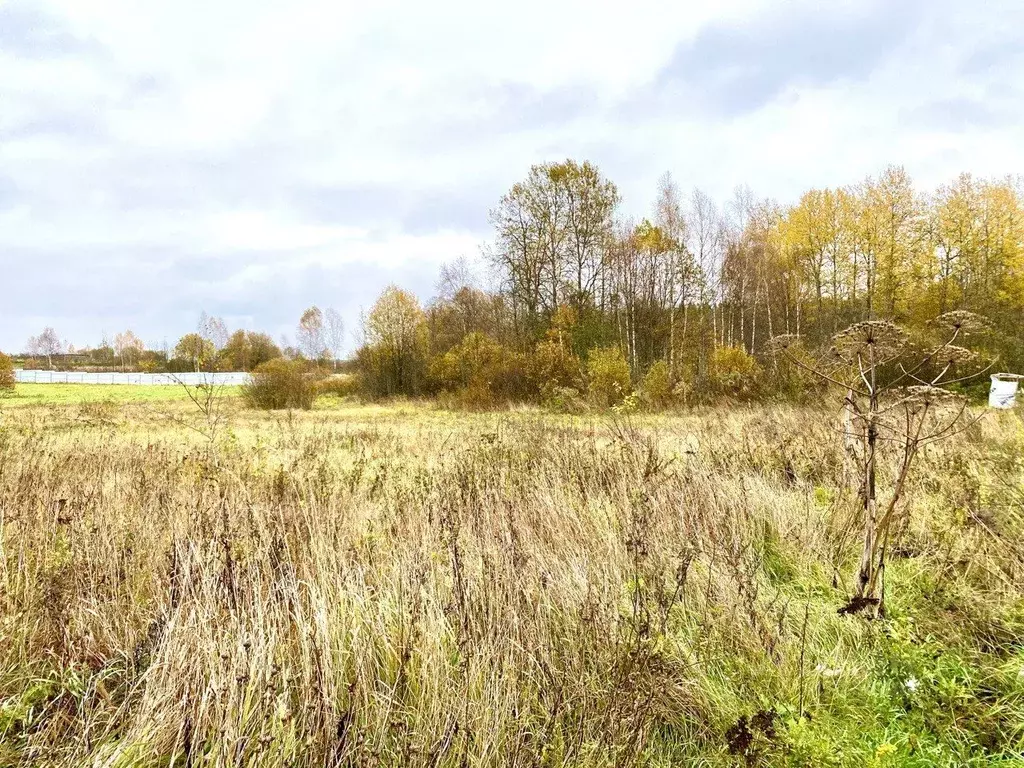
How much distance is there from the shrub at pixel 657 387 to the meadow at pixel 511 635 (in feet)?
54.4

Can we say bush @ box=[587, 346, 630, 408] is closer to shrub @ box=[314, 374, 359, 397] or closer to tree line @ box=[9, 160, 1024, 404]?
tree line @ box=[9, 160, 1024, 404]

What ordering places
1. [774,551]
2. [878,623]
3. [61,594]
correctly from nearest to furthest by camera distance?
[878,623]
[61,594]
[774,551]

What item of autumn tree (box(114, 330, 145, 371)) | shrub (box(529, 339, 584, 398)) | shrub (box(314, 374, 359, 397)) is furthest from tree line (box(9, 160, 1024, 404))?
autumn tree (box(114, 330, 145, 371))

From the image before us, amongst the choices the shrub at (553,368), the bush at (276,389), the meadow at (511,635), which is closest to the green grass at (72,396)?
the bush at (276,389)

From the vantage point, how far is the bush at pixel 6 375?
112ft

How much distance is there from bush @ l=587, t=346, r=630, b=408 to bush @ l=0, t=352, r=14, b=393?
38648mm

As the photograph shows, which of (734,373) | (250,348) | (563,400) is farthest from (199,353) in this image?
(250,348)

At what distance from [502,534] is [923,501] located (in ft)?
12.0

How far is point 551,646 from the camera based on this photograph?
7.98 feet

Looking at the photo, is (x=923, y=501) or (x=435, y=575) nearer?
(x=435, y=575)

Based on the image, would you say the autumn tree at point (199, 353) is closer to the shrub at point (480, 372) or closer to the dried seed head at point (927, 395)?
the dried seed head at point (927, 395)

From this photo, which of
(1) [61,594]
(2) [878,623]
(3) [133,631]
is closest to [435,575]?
(3) [133,631]

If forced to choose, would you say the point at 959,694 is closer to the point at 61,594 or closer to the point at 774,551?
the point at 774,551

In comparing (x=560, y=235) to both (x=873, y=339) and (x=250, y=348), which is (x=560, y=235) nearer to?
(x=873, y=339)
